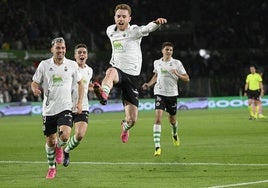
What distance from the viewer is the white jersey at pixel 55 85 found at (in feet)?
43.3

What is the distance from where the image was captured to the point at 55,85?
43.4ft

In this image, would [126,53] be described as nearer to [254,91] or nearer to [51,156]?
[51,156]

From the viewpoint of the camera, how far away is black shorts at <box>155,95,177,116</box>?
19.3m

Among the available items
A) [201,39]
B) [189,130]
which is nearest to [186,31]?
[201,39]

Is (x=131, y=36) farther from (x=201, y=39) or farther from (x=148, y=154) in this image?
(x=201, y=39)

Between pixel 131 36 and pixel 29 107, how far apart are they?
31.3 metres

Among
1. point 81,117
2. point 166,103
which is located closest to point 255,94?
point 166,103

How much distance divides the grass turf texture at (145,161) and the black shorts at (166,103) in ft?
3.52

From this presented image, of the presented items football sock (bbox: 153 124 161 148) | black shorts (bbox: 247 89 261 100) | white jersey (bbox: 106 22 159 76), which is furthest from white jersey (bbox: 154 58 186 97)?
black shorts (bbox: 247 89 261 100)

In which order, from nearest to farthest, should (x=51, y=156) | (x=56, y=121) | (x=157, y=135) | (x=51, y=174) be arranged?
(x=51, y=174), (x=56, y=121), (x=51, y=156), (x=157, y=135)

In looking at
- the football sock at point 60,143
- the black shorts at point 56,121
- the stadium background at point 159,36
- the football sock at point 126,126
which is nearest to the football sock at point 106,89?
the black shorts at point 56,121

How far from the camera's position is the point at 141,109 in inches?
1955

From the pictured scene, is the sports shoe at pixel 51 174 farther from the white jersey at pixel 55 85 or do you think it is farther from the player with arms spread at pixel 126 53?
the player with arms spread at pixel 126 53

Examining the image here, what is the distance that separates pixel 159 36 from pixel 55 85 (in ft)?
151
